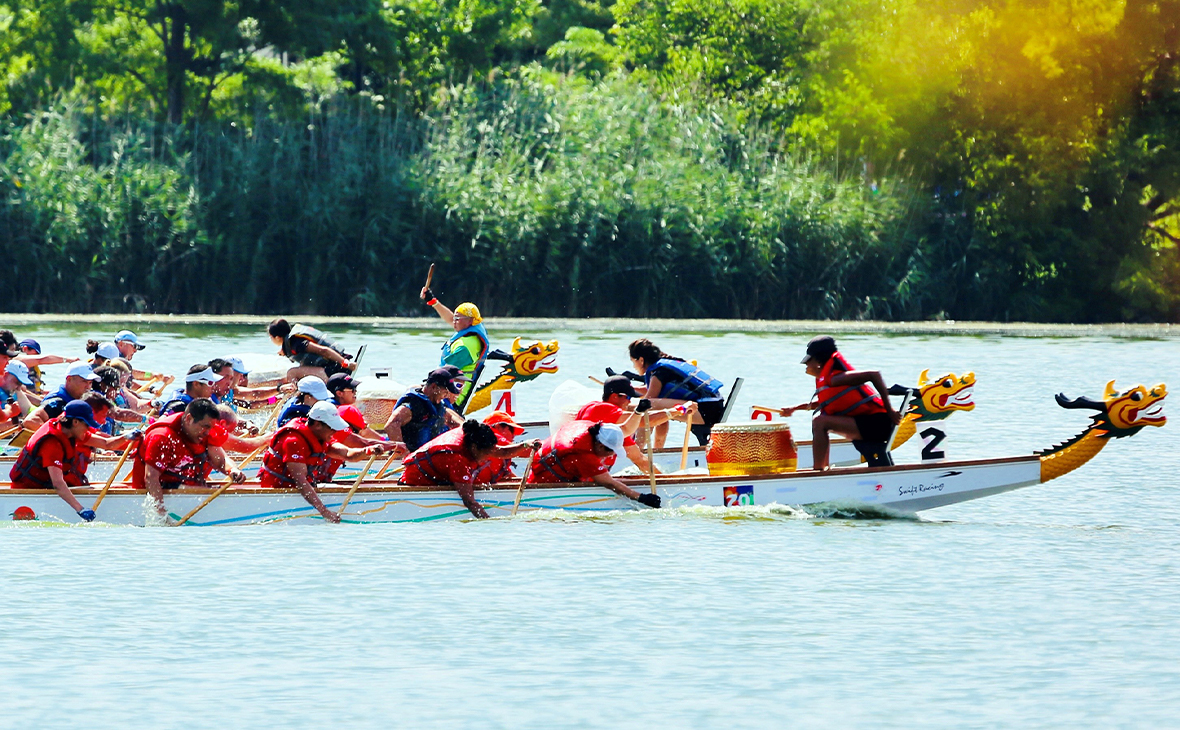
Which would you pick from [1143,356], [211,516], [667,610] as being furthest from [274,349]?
[667,610]

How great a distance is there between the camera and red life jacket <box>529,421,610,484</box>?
15000mm

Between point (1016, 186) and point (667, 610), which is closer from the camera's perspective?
point (667, 610)

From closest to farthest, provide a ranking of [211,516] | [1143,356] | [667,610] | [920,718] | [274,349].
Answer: [920,718]
[667,610]
[211,516]
[274,349]
[1143,356]

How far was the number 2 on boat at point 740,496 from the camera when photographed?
15345 millimetres

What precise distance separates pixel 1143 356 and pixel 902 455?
49.9 ft

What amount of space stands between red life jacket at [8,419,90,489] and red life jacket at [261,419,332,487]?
1.43 meters

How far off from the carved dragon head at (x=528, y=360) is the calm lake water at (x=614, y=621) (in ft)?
16.9

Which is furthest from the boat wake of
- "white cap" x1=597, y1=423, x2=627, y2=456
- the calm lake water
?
"white cap" x1=597, y1=423, x2=627, y2=456

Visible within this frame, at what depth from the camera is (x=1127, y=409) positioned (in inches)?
600

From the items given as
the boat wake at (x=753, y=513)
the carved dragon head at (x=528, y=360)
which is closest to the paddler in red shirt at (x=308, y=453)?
the boat wake at (x=753, y=513)

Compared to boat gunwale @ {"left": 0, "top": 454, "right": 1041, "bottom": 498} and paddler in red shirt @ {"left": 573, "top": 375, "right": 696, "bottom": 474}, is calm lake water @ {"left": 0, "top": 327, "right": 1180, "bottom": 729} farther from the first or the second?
paddler in red shirt @ {"left": 573, "top": 375, "right": 696, "bottom": 474}

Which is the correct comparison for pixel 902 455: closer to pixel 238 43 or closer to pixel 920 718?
pixel 920 718

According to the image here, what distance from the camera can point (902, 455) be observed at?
2195 centimetres

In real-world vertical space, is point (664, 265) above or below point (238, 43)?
below
